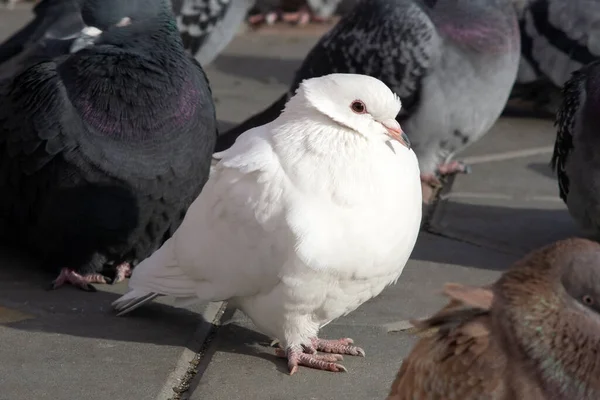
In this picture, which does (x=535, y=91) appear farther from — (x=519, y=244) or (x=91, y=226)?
(x=91, y=226)

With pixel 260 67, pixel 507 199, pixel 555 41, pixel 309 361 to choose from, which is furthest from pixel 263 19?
pixel 309 361

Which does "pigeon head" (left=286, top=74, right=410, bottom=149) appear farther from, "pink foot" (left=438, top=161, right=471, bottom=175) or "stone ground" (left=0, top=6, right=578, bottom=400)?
"pink foot" (left=438, top=161, right=471, bottom=175)

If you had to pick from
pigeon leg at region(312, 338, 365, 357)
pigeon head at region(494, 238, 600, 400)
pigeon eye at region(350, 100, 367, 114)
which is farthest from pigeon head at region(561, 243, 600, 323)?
pigeon leg at region(312, 338, 365, 357)

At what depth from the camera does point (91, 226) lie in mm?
5066

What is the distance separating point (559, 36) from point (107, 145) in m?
3.68

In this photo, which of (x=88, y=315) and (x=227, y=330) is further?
(x=88, y=315)

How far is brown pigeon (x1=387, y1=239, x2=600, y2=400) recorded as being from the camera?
267 centimetres

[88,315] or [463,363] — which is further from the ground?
[463,363]

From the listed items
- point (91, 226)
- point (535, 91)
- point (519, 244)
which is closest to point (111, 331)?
point (91, 226)

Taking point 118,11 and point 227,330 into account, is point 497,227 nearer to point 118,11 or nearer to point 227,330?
point 227,330

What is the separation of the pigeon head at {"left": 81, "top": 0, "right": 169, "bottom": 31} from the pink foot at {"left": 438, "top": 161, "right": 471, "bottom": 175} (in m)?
2.15

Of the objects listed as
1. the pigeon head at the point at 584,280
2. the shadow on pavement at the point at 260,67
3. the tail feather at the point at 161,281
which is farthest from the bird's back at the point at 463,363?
the shadow on pavement at the point at 260,67

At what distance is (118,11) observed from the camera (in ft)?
17.2

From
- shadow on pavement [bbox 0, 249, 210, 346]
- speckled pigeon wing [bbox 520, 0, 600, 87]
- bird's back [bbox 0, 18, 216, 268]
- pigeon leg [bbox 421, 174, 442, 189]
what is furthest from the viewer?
speckled pigeon wing [bbox 520, 0, 600, 87]
